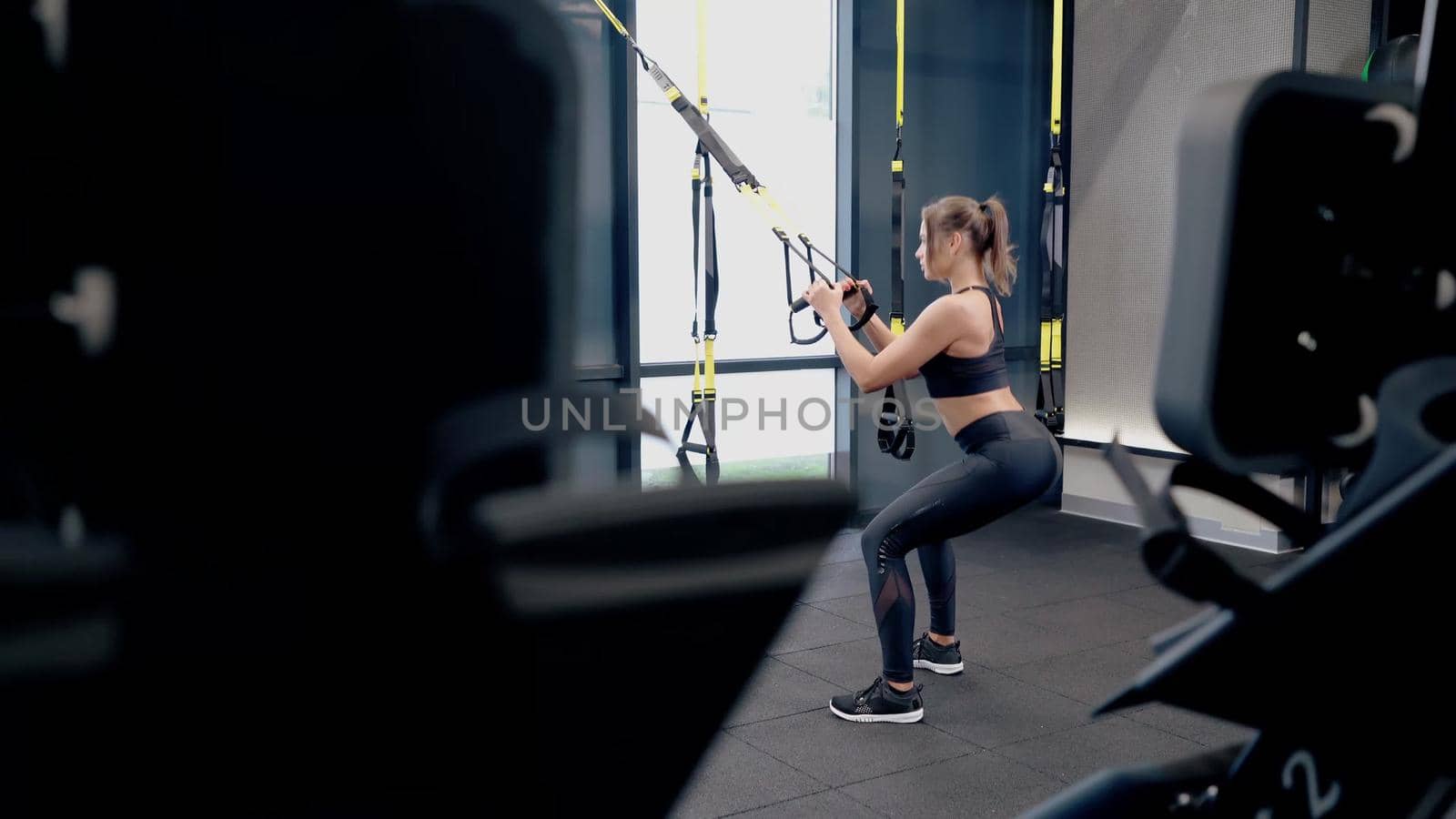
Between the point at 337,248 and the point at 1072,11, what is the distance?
172 inches

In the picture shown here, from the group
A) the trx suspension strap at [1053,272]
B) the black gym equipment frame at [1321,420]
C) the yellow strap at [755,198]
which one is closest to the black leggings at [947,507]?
the yellow strap at [755,198]

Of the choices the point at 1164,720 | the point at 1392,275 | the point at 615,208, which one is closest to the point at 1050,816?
the point at 1392,275

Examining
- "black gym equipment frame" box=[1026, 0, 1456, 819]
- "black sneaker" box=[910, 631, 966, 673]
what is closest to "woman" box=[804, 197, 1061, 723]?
"black sneaker" box=[910, 631, 966, 673]

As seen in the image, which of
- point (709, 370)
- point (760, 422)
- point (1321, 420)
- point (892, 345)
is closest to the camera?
point (1321, 420)

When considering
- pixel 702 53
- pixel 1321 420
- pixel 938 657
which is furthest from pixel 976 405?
pixel 1321 420

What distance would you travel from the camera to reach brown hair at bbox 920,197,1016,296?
264 cm

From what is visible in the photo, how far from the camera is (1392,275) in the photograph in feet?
2.41

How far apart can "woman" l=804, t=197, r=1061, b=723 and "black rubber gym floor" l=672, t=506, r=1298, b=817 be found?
17 centimetres

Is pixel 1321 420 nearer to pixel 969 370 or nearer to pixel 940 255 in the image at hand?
pixel 969 370

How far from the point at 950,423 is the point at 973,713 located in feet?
2.23

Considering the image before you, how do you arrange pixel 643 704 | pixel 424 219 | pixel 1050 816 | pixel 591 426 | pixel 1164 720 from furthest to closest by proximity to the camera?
pixel 591 426, pixel 1164 720, pixel 643 704, pixel 424 219, pixel 1050 816

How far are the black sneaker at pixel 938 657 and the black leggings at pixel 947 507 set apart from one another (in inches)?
13.3

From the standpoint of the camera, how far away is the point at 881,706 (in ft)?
8.23

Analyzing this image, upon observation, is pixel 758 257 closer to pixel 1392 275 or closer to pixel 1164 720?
pixel 1164 720
